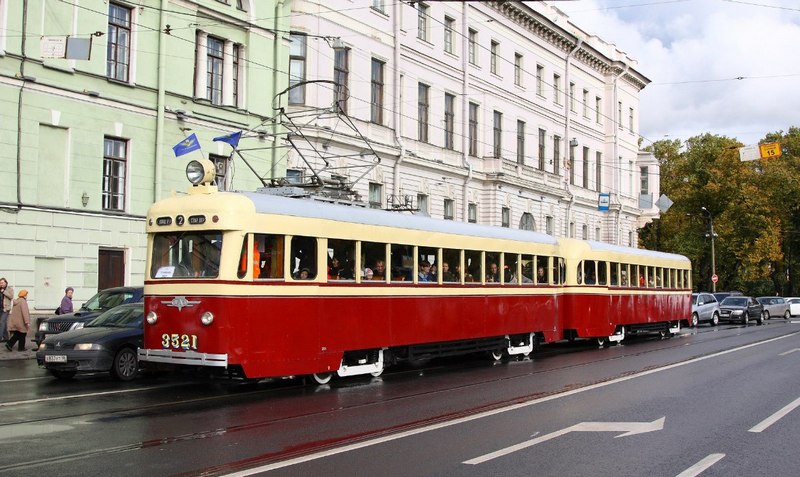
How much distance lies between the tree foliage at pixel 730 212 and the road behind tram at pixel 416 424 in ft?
173

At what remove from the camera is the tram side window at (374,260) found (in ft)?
50.6

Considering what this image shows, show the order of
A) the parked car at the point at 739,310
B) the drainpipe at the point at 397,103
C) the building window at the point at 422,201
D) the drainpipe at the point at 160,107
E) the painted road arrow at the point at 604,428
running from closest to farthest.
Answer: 1. the painted road arrow at the point at 604,428
2. the drainpipe at the point at 160,107
3. the drainpipe at the point at 397,103
4. the building window at the point at 422,201
5. the parked car at the point at 739,310

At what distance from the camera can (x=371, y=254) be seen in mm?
15617

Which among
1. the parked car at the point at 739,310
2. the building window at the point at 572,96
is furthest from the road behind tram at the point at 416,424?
the building window at the point at 572,96

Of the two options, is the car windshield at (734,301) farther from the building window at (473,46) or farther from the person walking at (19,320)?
the person walking at (19,320)

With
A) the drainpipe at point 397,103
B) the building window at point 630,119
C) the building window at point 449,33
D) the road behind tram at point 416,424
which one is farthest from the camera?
the building window at point 630,119

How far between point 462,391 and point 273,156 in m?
18.2

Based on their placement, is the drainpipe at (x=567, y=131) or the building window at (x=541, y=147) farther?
the drainpipe at (x=567, y=131)

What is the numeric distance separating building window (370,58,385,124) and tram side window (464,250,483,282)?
58.5 ft

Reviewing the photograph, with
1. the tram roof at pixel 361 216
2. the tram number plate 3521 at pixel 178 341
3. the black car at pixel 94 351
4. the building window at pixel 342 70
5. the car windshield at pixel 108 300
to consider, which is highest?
the building window at pixel 342 70

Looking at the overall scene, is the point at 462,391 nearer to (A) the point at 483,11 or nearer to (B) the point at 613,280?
(B) the point at 613,280

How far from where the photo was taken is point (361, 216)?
1532 centimetres

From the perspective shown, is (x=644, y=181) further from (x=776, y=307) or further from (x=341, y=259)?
(x=341, y=259)

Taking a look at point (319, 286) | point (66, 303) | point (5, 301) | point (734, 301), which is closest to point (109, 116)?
point (66, 303)
